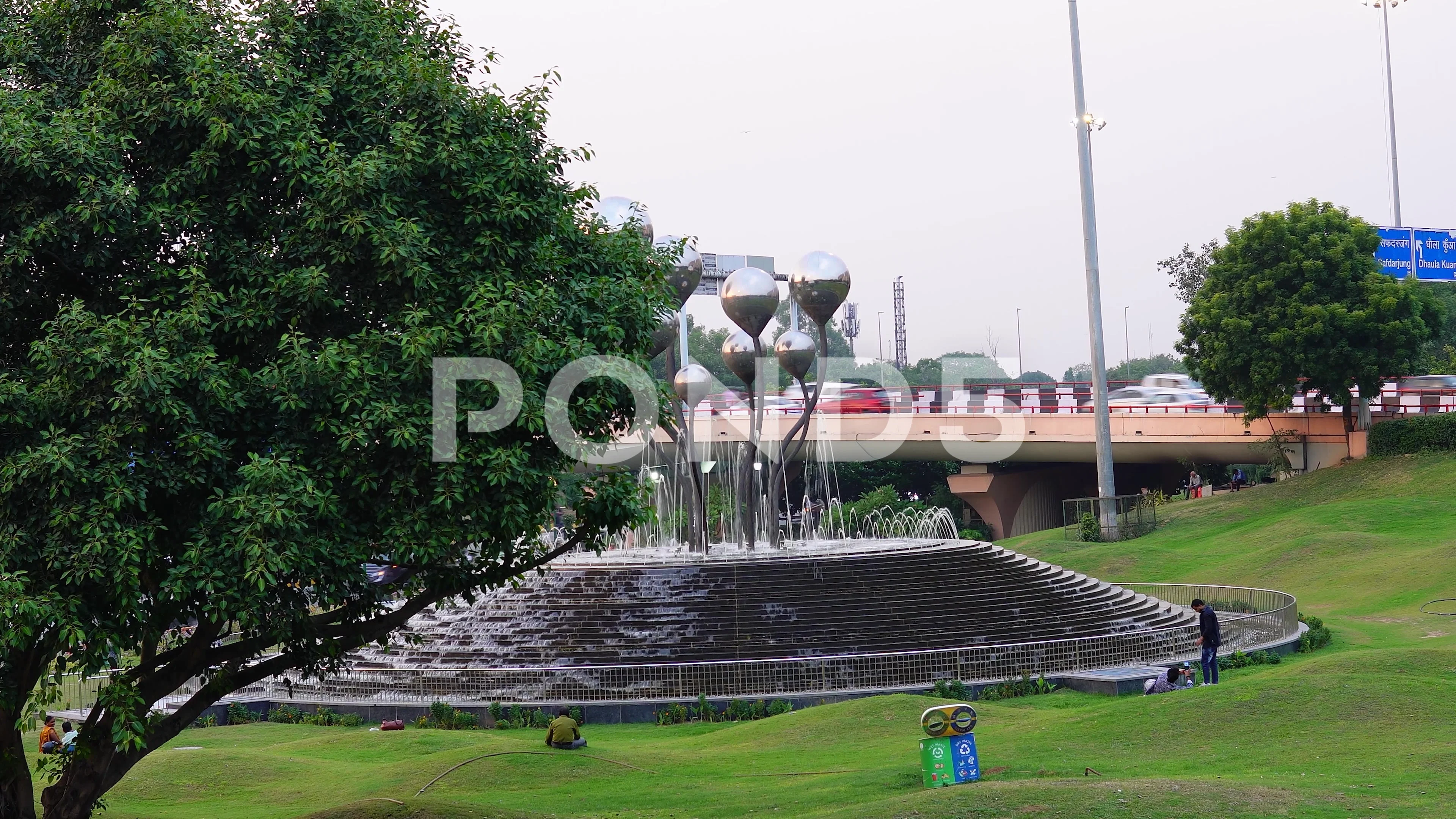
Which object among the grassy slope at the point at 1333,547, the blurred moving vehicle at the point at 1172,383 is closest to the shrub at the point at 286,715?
the grassy slope at the point at 1333,547

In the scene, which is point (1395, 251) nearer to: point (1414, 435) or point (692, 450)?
point (1414, 435)

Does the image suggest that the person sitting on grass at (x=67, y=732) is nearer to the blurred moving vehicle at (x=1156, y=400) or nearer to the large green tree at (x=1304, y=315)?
the large green tree at (x=1304, y=315)

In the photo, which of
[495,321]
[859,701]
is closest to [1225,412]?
[859,701]

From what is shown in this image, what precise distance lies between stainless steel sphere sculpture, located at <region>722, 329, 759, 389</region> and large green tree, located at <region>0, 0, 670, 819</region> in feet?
40.7

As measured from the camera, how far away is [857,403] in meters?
45.3

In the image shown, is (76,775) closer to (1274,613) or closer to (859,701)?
(859,701)

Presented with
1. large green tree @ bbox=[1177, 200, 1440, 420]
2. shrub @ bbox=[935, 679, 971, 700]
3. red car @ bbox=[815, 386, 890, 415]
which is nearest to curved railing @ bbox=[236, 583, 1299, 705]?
shrub @ bbox=[935, 679, 971, 700]

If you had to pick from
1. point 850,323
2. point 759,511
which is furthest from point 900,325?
point 759,511

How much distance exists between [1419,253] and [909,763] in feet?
92.1

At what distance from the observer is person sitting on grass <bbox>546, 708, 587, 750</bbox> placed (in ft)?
49.3

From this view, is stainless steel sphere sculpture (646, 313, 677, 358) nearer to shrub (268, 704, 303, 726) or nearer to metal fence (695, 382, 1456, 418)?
shrub (268, 704, 303, 726)

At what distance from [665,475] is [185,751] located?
25248 mm

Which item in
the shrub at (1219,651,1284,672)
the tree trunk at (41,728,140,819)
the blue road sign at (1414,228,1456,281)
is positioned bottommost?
the shrub at (1219,651,1284,672)

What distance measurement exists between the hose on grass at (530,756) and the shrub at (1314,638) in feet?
38.8
